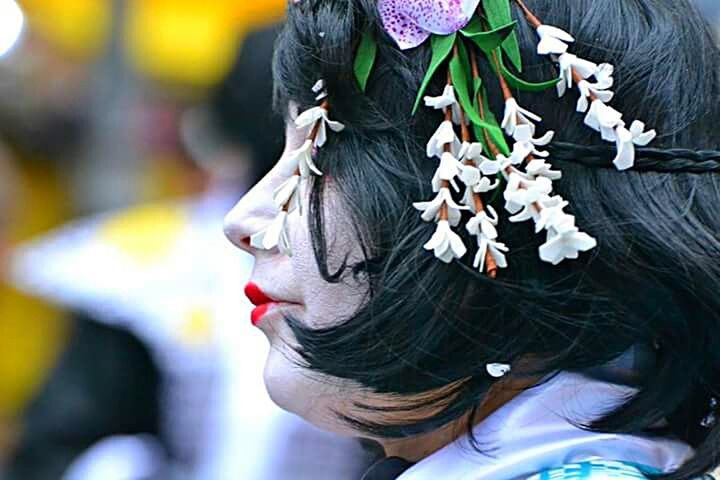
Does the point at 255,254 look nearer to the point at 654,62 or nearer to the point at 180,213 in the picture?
the point at 654,62

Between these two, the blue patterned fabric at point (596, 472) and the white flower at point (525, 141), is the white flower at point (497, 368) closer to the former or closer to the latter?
the blue patterned fabric at point (596, 472)

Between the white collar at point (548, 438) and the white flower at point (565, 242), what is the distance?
0.56 feet

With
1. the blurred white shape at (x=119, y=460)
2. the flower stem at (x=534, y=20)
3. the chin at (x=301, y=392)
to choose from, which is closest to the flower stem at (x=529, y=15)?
the flower stem at (x=534, y=20)

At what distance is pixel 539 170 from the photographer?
138cm

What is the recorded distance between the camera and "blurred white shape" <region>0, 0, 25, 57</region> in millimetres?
4234

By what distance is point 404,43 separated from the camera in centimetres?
145

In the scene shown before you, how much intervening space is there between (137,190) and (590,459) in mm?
3643

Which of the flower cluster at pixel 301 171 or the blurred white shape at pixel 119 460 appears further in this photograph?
the blurred white shape at pixel 119 460

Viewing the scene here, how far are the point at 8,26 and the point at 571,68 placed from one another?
10.4ft

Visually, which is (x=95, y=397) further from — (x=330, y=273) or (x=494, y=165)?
(x=494, y=165)

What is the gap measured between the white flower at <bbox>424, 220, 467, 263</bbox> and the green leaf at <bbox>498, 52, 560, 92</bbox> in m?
0.16

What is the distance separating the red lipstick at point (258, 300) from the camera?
1.56m

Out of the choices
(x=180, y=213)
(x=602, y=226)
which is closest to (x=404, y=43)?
(x=602, y=226)

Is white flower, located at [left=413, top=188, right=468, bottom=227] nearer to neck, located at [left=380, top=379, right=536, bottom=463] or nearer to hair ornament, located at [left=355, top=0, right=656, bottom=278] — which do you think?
hair ornament, located at [left=355, top=0, right=656, bottom=278]
